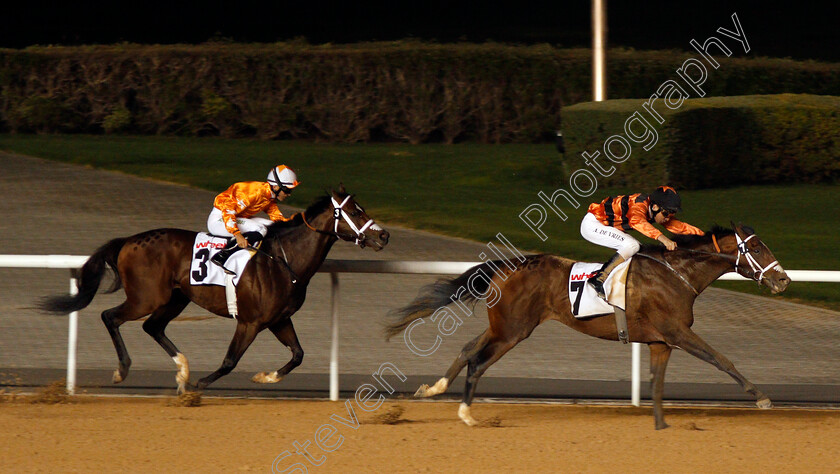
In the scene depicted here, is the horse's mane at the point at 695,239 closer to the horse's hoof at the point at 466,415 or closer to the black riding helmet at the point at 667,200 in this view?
the black riding helmet at the point at 667,200

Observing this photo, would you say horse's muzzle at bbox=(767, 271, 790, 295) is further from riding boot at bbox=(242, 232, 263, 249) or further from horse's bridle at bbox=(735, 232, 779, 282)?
riding boot at bbox=(242, 232, 263, 249)

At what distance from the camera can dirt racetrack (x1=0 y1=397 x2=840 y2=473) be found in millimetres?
5148

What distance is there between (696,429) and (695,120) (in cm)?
913

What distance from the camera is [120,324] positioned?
6.50 meters

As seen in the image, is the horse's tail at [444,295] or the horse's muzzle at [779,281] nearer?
the horse's muzzle at [779,281]

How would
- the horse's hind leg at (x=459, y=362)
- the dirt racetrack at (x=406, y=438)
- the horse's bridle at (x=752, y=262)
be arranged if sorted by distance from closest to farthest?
the dirt racetrack at (x=406, y=438), the horse's bridle at (x=752, y=262), the horse's hind leg at (x=459, y=362)

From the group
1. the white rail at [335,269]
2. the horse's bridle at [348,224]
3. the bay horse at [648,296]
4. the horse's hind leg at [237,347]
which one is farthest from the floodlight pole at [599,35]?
the horse's hind leg at [237,347]

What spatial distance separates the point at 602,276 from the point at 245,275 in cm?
206

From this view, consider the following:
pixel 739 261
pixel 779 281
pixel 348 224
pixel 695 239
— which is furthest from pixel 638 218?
pixel 348 224

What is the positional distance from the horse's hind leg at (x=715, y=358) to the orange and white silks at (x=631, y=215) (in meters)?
0.58

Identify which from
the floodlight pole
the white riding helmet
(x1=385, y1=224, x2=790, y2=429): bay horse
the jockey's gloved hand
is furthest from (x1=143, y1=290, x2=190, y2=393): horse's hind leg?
the floodlight pole

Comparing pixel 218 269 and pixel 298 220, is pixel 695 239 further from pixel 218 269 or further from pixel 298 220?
pixel 218 269

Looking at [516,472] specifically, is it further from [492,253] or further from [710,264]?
[492,253]

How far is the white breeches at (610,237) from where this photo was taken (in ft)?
19.7
